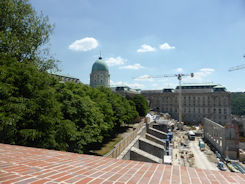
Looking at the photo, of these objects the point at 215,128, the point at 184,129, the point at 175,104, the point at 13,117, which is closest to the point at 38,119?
the point at 13,117

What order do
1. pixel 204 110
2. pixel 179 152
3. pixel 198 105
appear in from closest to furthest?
pixel 179 152, pixel 204 110, pixel 198 105

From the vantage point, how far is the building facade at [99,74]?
107 m

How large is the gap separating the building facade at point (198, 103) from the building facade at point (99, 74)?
43.2 m

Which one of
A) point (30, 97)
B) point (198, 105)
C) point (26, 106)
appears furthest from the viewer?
point (198, 105)

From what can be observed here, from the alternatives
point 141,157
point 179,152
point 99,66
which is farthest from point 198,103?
point 141,157

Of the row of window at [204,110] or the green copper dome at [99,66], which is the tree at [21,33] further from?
the row of window at [204,110]

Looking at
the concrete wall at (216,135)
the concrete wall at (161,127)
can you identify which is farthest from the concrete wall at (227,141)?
the concrete wall at (161,127)

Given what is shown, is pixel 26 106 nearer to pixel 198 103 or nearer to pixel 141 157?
pixel 141 157

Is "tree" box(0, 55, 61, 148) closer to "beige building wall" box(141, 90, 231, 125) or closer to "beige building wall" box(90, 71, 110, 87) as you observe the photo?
"beige building wall" box(90, 71, 110, 87)

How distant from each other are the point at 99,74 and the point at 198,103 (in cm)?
6921

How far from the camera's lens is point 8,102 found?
41.5 ft

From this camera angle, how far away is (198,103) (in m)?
107

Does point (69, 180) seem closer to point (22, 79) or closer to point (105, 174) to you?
point (105, 174)

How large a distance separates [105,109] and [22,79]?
1761 centimetres
